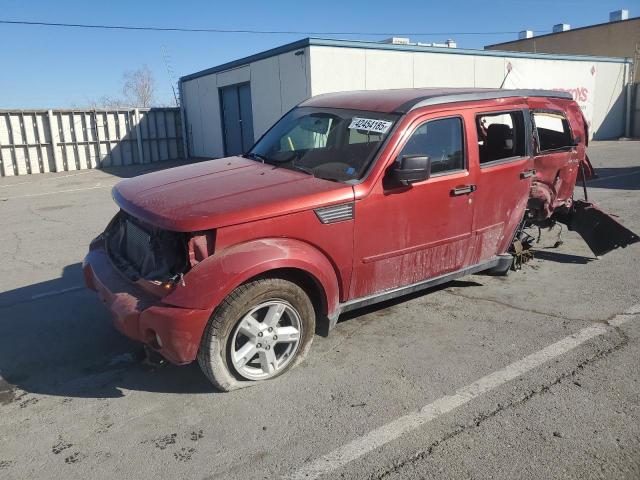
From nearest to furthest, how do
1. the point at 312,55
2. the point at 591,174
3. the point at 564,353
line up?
the point at 564,353 → the point at 591,174 → the point at 312,55

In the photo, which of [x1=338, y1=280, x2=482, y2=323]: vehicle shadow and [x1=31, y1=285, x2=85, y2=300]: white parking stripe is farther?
[x1=31, y1=285, x2=85, y2=300]: white parking stripe

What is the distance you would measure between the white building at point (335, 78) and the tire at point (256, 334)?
10.2m

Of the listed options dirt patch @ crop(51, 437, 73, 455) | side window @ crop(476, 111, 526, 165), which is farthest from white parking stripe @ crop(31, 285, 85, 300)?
side window @ crop(476, 111, 526, 165)

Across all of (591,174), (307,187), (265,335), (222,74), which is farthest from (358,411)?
(222,74)

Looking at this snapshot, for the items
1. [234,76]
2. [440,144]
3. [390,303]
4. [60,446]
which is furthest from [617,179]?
[60,446]

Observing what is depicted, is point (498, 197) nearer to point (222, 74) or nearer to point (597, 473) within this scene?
point (597, 473)

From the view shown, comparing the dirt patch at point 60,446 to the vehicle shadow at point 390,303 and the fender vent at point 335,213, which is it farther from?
the vehicle shadow at point 390,303

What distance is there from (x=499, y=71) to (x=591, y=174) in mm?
Answer: 15843

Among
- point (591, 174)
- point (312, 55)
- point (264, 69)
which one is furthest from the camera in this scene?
point (264, 69)

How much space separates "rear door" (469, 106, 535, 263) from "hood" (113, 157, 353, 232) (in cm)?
149

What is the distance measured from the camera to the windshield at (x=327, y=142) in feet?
12.7

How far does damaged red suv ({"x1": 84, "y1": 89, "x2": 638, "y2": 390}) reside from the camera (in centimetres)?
316

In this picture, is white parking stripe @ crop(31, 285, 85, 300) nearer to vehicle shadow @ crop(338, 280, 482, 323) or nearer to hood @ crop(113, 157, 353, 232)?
hood @ crop(113, 157, 353, 232)

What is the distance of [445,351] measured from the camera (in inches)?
154
